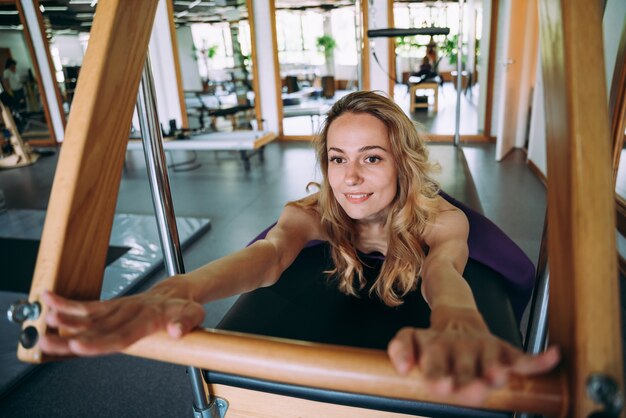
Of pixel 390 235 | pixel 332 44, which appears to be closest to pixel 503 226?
pixel 390 235

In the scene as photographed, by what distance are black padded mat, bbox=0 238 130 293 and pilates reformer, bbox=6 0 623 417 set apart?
252cm

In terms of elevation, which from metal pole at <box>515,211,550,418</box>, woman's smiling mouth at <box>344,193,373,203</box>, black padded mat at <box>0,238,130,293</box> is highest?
woman's smiling mouth at <box>344,193,373,203</box>

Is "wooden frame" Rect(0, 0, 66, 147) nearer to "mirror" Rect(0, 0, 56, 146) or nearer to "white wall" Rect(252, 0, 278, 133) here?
"mirror" Rect(0, 0, 56, 146)

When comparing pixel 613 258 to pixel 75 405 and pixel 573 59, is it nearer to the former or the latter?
pixel 573 59

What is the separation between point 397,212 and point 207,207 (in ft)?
10.7

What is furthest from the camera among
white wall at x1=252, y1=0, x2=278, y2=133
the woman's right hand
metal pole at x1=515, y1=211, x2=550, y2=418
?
white wall at x1=252, y1=0, x2=278, y2=133

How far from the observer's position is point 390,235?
1398 millimetres

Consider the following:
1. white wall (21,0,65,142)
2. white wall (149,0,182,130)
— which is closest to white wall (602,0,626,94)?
white wall (149,0,182,130)

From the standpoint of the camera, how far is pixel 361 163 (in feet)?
4.26

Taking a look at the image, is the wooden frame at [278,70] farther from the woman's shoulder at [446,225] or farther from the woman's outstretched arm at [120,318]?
the woman's outstretched arm at [120,318]

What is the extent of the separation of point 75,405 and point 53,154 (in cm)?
677

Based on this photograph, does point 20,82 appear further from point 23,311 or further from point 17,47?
point 23,311

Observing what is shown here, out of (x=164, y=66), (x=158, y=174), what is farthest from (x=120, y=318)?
(x=164, y=66)

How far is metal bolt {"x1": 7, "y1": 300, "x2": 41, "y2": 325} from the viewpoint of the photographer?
0.58 metres
